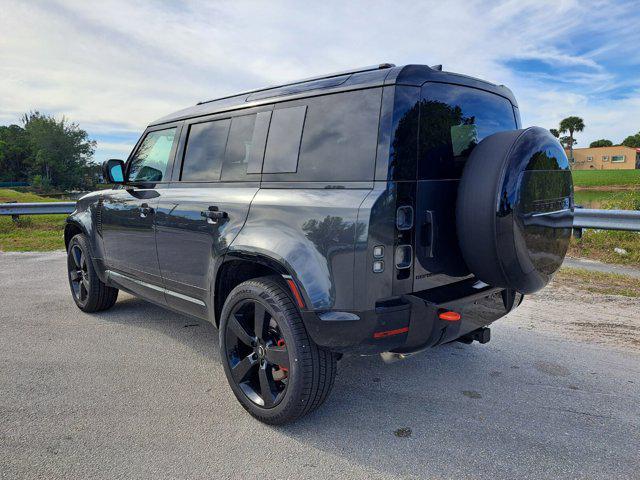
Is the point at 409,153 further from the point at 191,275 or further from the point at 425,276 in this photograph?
the point at 191,275

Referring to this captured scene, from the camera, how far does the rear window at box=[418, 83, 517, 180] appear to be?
250cm

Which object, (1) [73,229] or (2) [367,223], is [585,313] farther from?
(1) [73,229]

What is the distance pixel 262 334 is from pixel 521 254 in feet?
4.95

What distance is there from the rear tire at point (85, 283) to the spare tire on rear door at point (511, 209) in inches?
149

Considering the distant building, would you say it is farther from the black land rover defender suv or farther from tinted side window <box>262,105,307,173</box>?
tinted side window <box>262,105,307,173</box>

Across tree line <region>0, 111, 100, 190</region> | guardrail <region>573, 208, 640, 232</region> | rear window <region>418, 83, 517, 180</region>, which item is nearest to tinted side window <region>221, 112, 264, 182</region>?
rear window <region>418, 83, 517, 180</region>

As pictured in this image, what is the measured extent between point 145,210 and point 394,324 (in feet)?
7.81

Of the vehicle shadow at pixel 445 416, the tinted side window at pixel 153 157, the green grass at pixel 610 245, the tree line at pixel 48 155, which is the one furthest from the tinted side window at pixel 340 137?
the tree line at pixel 48 155

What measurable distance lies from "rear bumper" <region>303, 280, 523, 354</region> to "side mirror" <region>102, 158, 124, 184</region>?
8.90 feet

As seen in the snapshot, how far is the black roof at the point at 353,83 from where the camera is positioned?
8.02 feet

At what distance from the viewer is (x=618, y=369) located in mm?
3324

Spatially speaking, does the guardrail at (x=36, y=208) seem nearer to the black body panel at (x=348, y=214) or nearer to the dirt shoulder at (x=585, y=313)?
the black body panel at (x=348, y=214)

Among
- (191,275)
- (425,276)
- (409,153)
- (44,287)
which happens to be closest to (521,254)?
(425,276)

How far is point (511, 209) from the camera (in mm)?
2387
